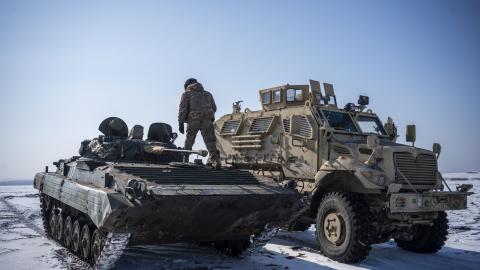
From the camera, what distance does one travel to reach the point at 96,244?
613cm

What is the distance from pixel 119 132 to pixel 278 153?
3322 mm

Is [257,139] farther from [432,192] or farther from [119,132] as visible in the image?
[432,192]

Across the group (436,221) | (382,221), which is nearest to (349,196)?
(382,221)

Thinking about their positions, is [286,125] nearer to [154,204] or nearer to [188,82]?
[188,82]

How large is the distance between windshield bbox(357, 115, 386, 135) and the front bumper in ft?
7.24

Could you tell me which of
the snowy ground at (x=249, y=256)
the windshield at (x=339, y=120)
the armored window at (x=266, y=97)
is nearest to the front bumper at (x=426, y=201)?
the snowy ground at (x=249, y=256)

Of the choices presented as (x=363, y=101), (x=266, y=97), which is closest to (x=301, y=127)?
(x=266, y=97)

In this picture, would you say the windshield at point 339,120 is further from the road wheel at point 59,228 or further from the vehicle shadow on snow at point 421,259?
the road wheel at point 59,228

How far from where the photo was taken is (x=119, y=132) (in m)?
9.09

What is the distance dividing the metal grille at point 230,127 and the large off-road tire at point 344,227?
11.0 ft

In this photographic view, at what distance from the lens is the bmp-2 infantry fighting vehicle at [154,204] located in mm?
5289

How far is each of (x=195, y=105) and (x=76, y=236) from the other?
2.89 metres

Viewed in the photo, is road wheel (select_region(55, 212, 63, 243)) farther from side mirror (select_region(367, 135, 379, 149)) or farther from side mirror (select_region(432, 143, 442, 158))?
side mirror (select_region(432, 143, 442, 158))

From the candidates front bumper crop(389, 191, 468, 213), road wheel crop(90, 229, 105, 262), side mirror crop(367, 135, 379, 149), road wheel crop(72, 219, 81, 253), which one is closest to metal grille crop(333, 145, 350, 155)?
side mirror crop(367, 135, 379, 149)
